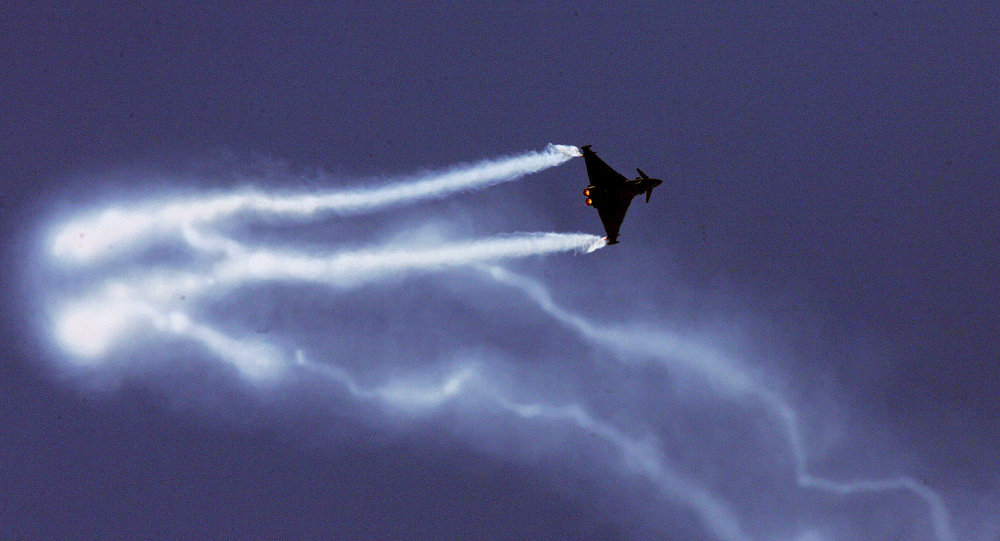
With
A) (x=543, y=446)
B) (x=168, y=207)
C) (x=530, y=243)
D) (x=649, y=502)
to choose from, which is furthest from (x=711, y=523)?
(x=168, y=207)

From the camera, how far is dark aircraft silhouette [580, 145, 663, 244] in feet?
305

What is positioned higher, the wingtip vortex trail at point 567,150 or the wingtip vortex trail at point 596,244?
the wingtip vortex trail at point 567,150

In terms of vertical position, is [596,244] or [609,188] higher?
[609,188]

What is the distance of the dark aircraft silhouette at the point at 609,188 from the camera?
93062mm

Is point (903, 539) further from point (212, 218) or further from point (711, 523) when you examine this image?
point (212, 218)

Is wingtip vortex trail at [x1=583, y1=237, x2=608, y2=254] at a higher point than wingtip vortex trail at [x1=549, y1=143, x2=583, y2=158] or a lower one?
lower

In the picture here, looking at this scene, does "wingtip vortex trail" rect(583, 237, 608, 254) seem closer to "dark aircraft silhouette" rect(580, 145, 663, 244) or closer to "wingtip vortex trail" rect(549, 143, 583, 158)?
"dark aircraft silhouette" rect(580, 145, 663, 244)

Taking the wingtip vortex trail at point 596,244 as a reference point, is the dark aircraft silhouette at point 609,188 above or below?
above

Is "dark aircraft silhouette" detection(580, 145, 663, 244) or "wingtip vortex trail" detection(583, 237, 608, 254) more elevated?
"dark aircraft silhouette" detection(580, 145, 663, 244)

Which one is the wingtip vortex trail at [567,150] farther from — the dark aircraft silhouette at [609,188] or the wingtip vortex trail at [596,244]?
the wingtip vortex trail at [596,244]

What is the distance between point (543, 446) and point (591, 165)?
2874cm

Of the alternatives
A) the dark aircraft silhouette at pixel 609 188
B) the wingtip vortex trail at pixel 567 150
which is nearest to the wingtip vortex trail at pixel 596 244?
the dark aircraft silhouette at pixel 609 188

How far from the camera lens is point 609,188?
307ft

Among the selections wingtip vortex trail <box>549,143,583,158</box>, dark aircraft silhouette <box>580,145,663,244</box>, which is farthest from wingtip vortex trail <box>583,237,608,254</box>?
wingtip vortex trail <box>549,143,583,158</box>
